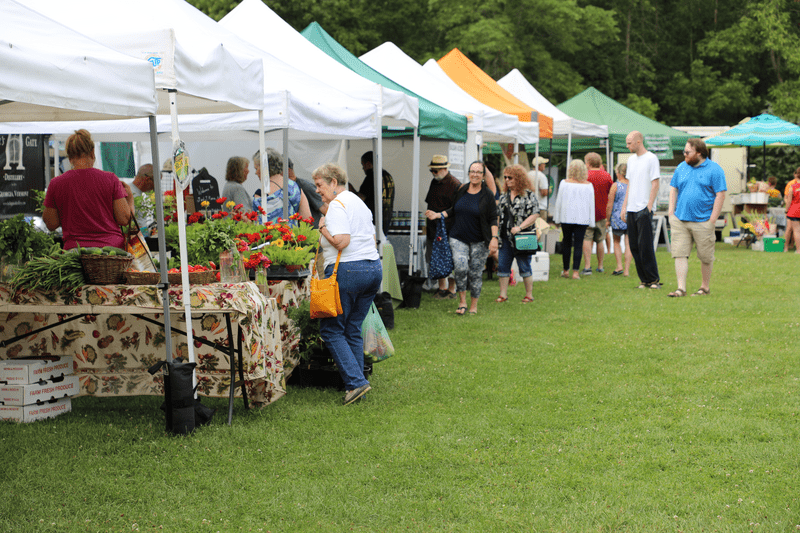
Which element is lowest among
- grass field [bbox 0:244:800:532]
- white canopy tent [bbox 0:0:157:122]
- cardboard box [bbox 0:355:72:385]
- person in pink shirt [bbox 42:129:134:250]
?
grass field [bbox 0:244:800:532]

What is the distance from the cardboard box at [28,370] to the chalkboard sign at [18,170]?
26.3 ft

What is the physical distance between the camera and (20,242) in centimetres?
486

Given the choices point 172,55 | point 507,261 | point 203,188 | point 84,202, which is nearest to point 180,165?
point 172,55

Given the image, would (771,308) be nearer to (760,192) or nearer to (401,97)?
(401,97)

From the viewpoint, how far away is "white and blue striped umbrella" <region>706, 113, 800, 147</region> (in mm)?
18250

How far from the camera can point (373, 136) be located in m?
8.46

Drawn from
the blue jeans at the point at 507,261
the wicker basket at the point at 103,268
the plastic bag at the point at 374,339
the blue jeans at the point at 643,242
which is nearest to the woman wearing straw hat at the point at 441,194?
the blue jeans at the point at 507,261

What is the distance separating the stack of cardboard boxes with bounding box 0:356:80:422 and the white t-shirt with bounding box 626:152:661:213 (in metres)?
7.83

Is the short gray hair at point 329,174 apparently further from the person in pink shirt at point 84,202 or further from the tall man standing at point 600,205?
the tall man standing at point 600,205

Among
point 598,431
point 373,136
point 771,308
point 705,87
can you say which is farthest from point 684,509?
point 705,87

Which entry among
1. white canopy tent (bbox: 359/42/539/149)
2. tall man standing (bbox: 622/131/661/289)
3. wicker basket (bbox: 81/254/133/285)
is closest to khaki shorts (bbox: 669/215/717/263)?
tall man standing (bbox: 622/131/661/289)

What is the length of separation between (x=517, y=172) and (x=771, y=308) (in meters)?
3.43

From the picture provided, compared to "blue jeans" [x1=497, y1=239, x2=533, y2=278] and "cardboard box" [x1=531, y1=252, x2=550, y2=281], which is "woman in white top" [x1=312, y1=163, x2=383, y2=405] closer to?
"blue jeans" [x1=497, y1=239, x2=533, y2=278]

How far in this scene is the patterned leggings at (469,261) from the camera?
352 inches
